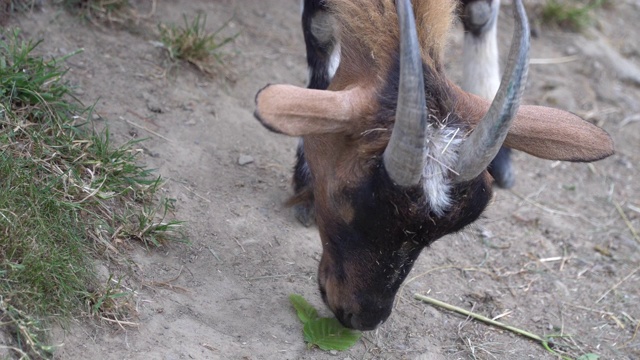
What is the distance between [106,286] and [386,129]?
5.34 feet

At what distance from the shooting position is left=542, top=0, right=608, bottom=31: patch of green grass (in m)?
9.62

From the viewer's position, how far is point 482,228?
639 centimetres

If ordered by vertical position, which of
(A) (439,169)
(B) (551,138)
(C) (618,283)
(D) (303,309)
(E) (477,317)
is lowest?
(C) (618,283)

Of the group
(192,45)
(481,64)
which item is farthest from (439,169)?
(481,64)

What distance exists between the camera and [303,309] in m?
4.76

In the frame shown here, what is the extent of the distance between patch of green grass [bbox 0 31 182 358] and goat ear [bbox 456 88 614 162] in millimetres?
1949

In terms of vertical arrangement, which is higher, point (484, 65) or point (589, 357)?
point (484, 65)

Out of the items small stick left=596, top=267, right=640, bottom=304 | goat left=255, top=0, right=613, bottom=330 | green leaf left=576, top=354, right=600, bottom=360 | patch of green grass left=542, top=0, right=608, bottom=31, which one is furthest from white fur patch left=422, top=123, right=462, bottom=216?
patch of green grass left=542, top=0, right=608, bottom=31

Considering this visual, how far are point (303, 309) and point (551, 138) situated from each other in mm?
1618

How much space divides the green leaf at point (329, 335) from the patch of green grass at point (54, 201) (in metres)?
1.00

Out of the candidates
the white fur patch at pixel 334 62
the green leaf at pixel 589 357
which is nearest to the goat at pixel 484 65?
the white fur patch at pixel 334 62

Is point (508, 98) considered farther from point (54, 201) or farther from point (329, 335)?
point (54, 201)

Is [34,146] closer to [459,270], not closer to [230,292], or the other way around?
[230,292]

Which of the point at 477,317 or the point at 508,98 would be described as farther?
the point at 477,317
